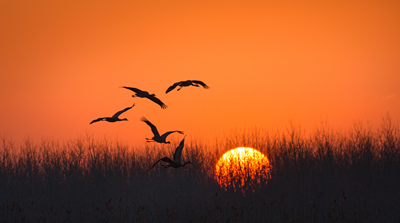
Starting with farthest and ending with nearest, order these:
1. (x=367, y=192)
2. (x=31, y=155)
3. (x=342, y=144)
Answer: (x=31, y=155), (x=342, y=144), (x=367, y=192)

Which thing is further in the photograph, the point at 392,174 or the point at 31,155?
the point at 31,155

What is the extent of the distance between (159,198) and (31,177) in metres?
7.92

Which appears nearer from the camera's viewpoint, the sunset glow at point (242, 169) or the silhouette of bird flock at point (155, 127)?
the silhouette of bird flock at point (155, 127)

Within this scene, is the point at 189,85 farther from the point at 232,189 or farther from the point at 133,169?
the point at 133,169

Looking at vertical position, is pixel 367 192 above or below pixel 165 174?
below

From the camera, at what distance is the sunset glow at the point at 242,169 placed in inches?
712

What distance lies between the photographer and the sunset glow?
18094mm

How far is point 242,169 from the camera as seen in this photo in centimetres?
1897

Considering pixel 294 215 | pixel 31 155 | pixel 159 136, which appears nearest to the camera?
pixel 159 136

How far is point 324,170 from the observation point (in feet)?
63.7

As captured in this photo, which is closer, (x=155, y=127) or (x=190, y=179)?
(x=155, y=127)

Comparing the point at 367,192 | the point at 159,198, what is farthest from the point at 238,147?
the point at 367,192

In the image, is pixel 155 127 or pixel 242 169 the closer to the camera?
pixel 155 127

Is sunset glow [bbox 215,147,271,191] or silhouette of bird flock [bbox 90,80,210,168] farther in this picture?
sunset glow [bbox 215,147,271,191]
